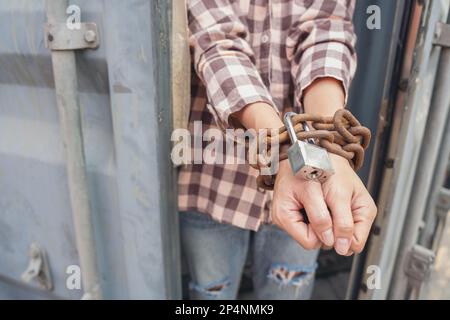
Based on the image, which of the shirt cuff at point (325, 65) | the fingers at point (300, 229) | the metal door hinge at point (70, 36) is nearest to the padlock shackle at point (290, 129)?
the fingers at point (300, 229)

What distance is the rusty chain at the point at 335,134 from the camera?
53cm

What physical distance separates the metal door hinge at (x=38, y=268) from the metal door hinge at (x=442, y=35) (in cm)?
114

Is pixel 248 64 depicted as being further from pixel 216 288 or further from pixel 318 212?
pixel 216 288

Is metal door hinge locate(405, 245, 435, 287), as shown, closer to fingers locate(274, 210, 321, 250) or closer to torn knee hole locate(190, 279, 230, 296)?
torn knee hole locate(190, 279, 230, 296)

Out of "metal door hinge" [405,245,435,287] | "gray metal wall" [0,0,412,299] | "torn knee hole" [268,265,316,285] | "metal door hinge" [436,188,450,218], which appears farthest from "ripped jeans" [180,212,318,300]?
"metal door hinge" [436,188,450,218]

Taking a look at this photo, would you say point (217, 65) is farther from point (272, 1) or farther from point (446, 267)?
point (446, 267)

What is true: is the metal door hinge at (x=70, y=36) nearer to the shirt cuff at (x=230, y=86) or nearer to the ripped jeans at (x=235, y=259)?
the shirt cuff at (x=230, y=86)

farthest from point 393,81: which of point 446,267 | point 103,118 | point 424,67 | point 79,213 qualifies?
point 79,213

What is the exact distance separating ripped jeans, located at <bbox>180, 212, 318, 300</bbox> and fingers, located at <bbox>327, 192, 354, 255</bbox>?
0.51 m

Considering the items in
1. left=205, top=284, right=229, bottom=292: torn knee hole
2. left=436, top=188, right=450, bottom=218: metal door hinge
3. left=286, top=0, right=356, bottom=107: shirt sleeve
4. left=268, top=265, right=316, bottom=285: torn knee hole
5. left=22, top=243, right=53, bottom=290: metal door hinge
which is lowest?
left=205, top=284, right=229, bottom=292: torn knee hole

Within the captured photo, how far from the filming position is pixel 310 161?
1.55ft

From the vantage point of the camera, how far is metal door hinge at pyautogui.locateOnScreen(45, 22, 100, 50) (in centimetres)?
Result: 70

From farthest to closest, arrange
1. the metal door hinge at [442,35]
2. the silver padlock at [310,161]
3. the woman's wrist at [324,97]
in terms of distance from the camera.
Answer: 1. the metal door hinge at [442,35]
2. the woman's wrist at [324,97]
3. the silver padlock at [310,161]

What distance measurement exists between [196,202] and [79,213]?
28 cm
